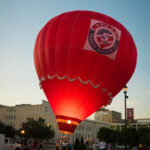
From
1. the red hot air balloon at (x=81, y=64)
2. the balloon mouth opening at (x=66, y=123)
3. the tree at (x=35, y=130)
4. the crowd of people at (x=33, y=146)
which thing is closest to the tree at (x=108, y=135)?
the tree at (x=35, y=130)

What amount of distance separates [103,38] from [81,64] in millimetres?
2829

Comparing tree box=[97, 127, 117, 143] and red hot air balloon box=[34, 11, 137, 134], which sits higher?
red hot air balloon box=[34, 11, 137, 134]

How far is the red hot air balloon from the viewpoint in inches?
739

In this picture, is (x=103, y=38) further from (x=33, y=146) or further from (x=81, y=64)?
(x=33, y=146)

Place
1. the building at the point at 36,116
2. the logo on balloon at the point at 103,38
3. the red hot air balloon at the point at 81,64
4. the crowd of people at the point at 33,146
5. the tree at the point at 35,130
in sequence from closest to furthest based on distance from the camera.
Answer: the red hot air balloon at the point at 81,64, the logo on balloon at the point at 103,38, the crowd of people at the point at 33,146, the tree at the point at 35,130, the building at the point at 36,116

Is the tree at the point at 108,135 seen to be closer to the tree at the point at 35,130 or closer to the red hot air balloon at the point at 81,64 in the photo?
the tree at the point at 35,130

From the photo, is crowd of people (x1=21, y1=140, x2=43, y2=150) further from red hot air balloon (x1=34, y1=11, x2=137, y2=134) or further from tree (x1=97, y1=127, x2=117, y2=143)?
tree (x1=97, y1=127, x2=117, y2=143)

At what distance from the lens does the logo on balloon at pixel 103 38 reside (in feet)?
62.2

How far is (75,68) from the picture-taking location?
1877 centimetres

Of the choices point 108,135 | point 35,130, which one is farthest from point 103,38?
point 108,135

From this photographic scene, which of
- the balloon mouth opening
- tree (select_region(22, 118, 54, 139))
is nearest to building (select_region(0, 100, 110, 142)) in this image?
tree (select_region(22, 118, 54, 139))

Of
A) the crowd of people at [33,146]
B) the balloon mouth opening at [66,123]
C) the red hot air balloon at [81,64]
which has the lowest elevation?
the crowd of people at [33,146]

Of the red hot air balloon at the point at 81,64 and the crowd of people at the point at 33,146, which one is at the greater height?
the red hot air balloon at the point at 81,64

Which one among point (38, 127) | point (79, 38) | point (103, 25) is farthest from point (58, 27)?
point (38, 127)
